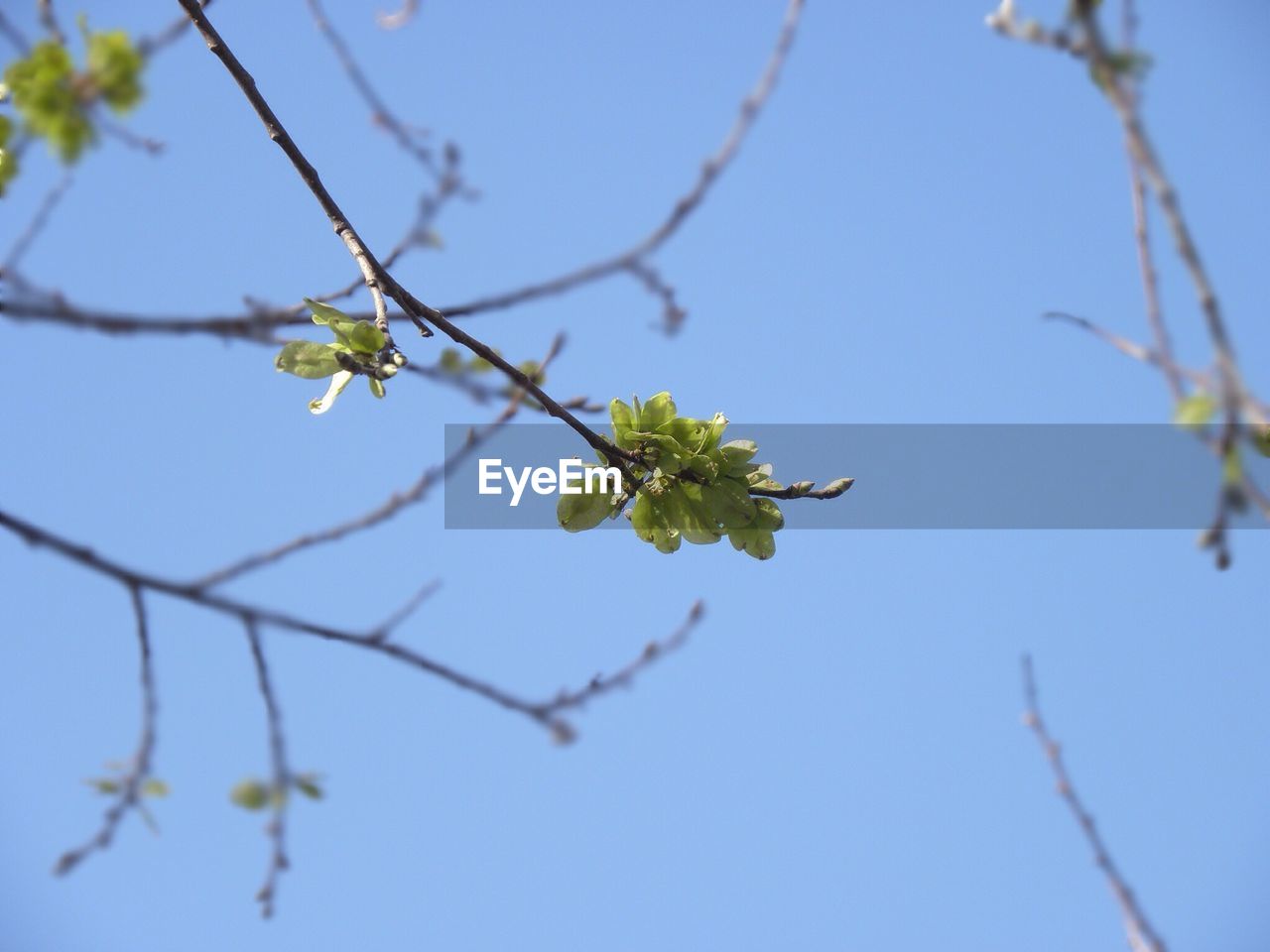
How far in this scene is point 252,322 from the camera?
0.90m

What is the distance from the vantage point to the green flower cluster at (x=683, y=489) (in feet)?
7.10

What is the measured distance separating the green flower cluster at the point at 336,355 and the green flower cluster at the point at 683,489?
437mm

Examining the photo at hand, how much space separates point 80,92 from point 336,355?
0.70 metres

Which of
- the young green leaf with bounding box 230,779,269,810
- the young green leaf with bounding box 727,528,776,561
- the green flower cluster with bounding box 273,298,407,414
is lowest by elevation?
the young green leaf with bounding box 230,779,269,810

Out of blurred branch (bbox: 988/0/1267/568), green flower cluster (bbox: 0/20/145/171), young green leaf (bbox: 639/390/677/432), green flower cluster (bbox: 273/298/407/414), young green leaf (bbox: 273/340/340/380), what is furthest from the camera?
young green leaf (bbox: 639/390/677/432)

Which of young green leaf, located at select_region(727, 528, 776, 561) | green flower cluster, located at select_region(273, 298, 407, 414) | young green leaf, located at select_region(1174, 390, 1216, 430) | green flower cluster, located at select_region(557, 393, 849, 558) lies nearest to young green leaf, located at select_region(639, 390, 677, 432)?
green flower cluster, located at select_region(557, 393, 849, 558)

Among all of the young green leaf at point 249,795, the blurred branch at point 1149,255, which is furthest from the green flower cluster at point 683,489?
the blurred branch at point 1149,255

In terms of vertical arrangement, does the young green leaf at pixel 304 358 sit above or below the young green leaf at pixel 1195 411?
above

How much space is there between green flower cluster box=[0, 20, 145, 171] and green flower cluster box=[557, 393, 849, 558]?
108 centimetres

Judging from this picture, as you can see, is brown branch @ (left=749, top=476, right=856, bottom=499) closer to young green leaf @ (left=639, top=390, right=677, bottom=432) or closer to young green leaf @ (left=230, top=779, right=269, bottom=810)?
young green leaf @ (left=639, top=390, right=677, bottom=432)

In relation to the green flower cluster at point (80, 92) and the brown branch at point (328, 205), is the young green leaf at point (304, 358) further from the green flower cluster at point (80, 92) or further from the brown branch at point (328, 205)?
the green flower cluster at point (80, 92)

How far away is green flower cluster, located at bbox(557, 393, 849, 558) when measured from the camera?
2.16 m

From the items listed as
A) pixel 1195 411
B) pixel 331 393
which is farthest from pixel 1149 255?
pixel 331 393

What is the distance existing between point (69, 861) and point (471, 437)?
668mm
